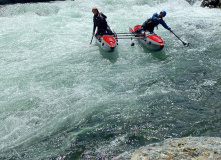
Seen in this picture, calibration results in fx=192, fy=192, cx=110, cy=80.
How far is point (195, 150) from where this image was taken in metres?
2.16

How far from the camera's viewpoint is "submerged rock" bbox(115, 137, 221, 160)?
2.10 meters

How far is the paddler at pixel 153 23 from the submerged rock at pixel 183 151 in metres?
5.98

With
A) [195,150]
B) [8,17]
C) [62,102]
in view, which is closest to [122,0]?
[8,17]

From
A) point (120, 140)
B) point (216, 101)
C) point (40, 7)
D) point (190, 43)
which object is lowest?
point (120, 140)

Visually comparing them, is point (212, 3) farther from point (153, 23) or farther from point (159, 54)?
point (159, 54)

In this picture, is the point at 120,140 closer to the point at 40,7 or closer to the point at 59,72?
the point at 59,72

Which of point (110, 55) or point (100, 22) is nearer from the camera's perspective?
point (110, 55)

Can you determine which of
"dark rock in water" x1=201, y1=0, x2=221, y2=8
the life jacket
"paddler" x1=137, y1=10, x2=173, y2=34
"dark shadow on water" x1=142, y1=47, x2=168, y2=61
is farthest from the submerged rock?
"dark rock in water" x1=201, y1=0, x2=221, y2=8

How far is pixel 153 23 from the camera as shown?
775 cm

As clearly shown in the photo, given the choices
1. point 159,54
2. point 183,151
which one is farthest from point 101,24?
point 183,151

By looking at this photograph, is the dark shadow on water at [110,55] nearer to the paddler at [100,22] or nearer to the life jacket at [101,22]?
the paddler at [100,22]

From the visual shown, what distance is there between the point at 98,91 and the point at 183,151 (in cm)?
340

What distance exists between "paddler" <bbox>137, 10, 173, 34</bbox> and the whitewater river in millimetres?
832

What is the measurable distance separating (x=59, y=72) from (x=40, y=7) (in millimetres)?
8541
